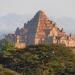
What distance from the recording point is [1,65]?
5488cm

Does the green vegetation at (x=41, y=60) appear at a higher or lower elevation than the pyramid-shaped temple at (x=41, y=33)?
lower

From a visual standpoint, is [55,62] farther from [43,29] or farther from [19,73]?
[43,29]

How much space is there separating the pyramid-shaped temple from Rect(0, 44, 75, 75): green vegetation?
240 ft

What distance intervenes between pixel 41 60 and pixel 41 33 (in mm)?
87570

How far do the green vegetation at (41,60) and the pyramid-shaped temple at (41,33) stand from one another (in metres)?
73.2

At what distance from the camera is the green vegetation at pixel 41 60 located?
5366 cm

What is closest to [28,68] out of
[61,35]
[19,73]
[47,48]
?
[19,73]

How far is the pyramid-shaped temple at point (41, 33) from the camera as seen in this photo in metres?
137

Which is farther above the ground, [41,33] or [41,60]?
[41,33]

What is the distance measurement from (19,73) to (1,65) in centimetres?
284

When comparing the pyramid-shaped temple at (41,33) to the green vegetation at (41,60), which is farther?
the pyramid-shaped temple at (41,33)

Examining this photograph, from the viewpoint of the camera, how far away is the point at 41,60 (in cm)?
5662

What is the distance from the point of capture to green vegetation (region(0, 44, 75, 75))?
53656mm

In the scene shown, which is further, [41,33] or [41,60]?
[41,33]
